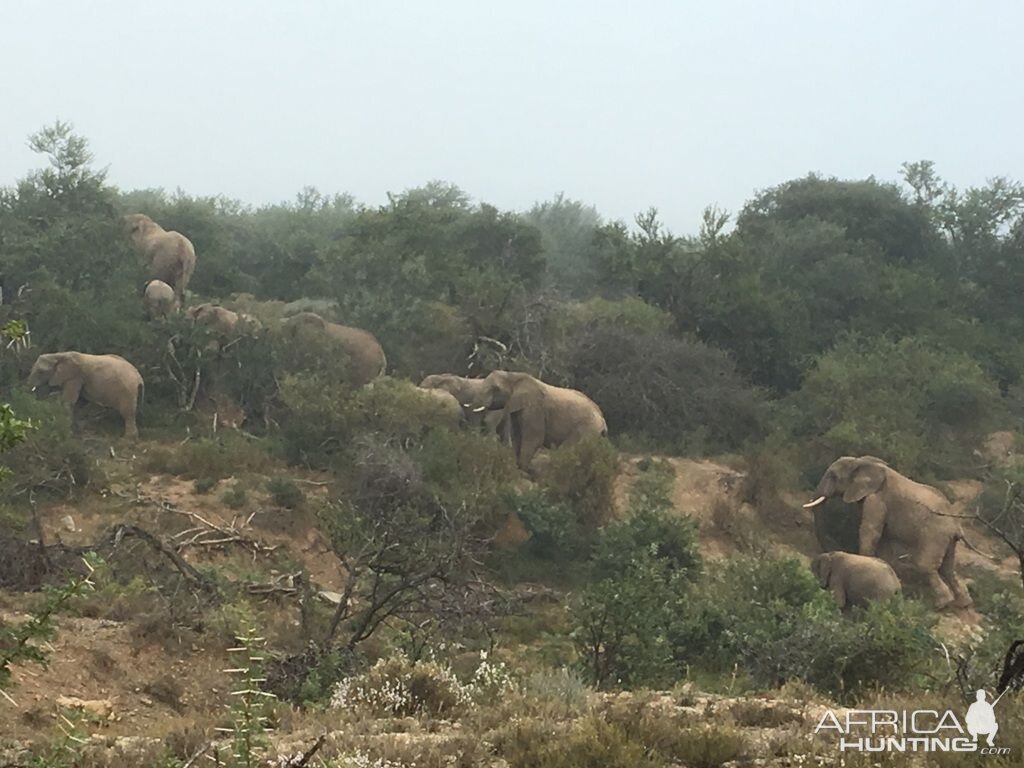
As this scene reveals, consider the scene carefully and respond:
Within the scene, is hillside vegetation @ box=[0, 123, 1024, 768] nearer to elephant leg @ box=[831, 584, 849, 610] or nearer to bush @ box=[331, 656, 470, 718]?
bush @ box=[331, 656, 470, 718]

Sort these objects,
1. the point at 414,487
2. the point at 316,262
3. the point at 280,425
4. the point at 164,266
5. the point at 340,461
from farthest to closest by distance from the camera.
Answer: the point at 316,262
the point at 164,266
the point at 280,425
the point at 340,461
the point at 414,487

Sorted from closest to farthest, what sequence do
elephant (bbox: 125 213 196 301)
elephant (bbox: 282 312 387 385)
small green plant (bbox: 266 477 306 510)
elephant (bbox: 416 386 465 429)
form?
small green plant (bbox: 266 477 306 510) < elephant (bbox: 416 386 465 429) < elephant (bbox: 282 312 387 385) < elephant (bbox: 125 213 196 301)

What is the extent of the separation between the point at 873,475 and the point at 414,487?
522cm

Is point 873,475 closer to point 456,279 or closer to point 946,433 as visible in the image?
point 946,433

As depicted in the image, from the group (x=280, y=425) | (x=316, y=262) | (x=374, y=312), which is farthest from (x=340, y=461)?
(x=316, y=262)

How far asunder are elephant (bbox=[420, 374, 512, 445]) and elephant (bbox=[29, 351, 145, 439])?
3536 mm

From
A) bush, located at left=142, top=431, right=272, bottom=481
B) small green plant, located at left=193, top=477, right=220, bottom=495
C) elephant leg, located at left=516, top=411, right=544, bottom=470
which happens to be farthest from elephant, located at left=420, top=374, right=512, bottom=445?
small green plant, located at left=193, top=477, right=220, bottom=495

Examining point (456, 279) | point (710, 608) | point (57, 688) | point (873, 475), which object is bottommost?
point (57, 688)

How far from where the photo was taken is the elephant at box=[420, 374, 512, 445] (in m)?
13.7

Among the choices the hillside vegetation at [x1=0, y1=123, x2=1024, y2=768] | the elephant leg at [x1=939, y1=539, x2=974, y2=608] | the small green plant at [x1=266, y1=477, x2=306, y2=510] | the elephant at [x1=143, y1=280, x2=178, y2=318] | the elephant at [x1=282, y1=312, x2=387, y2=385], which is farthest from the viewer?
the elephant at [x1=143, y1=280, x2=178, y2=318]

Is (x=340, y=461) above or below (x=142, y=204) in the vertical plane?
below

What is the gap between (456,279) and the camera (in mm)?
18000

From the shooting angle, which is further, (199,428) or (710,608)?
(199,428)

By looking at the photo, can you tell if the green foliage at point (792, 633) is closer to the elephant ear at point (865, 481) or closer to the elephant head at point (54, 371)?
the elephant ear at point (865, 481)
